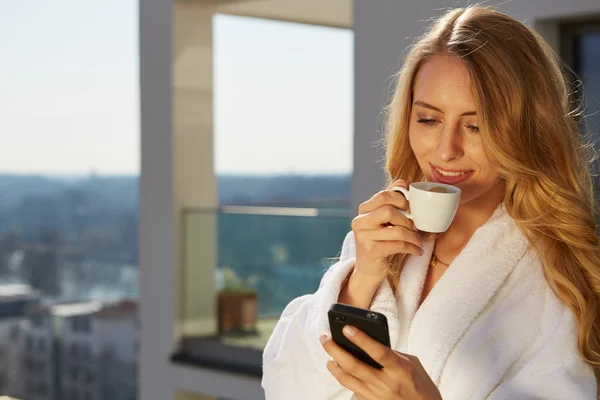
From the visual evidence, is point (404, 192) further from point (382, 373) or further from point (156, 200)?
point (156, 200)

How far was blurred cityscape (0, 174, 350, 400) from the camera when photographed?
25.0ft

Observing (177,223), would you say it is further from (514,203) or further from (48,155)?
(48,155)

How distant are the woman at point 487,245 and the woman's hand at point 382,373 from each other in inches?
7.9

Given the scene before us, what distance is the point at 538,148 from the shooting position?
6.77 ft

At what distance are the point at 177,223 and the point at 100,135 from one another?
701 centimetres

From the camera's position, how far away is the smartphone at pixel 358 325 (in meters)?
1.67

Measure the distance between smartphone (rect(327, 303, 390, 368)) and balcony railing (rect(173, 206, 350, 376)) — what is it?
426 centimetres

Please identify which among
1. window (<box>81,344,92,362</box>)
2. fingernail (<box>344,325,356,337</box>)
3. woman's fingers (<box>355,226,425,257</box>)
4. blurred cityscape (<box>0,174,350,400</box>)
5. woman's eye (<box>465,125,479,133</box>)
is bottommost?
window (<box>81,344,92,362</box>)

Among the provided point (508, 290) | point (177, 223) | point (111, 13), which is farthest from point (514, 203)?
point (111, 13)

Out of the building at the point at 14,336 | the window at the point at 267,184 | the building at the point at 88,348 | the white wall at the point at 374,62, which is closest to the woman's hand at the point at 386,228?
the window at the point at 267,184

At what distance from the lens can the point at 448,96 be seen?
203cm

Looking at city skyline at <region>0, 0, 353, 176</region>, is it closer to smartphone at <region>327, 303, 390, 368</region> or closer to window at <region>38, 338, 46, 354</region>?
window at <region>38, 338, 46, 354</region>

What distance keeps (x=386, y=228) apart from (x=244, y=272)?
5.01m

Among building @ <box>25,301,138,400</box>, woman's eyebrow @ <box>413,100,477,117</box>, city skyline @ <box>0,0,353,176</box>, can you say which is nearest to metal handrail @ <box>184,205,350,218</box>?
building @ <box>25,301,138,400</box>
